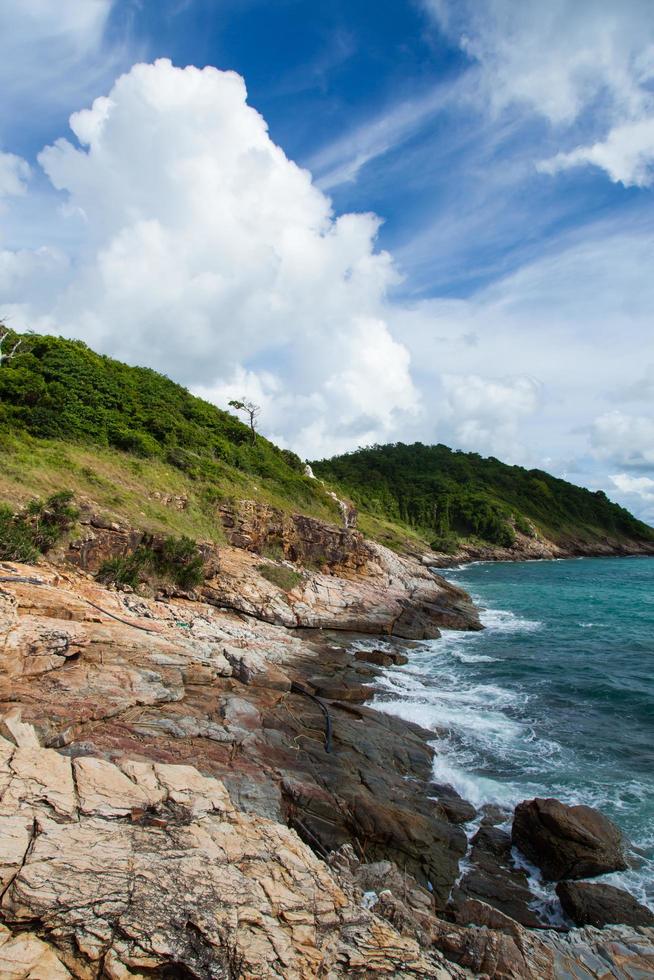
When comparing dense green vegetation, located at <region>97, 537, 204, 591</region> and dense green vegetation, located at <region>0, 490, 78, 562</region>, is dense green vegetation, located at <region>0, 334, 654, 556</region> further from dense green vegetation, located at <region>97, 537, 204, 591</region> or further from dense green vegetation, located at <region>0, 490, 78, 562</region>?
dense green vegetation, located at <region>97, 537, 204, 591</region>

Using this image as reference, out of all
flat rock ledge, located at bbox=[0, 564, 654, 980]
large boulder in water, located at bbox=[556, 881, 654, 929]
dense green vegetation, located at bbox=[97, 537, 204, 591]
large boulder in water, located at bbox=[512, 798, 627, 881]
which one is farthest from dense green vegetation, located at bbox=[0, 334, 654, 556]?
large boulder in water, located at bbox=[556, 881, 654, 929]

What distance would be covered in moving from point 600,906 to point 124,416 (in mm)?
37444

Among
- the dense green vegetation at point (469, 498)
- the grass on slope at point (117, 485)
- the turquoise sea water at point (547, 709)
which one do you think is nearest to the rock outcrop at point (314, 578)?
the grass on slope at point (117, 485)

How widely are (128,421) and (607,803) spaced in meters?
36.2

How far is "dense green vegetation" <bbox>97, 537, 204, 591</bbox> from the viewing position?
23156 mm

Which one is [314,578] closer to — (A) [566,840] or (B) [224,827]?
(A) [566,840]

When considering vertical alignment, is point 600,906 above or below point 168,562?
below

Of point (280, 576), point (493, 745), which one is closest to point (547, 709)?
point (493, 745)

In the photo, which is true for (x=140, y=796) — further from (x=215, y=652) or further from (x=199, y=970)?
(x=215, y=652)

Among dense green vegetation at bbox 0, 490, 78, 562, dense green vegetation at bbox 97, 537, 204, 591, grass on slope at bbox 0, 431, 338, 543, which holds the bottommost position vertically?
dense green vegetation at bbox 97, 537, 204, 591

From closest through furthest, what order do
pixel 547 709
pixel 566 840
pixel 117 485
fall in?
pixel 566 840, pixel 547 709, pixel 117 485

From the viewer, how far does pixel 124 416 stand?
3741 cm

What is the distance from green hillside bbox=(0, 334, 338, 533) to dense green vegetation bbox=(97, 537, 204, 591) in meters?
3.12

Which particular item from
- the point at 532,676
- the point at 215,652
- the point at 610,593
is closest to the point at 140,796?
the point at 215,652
